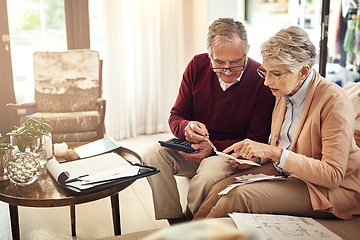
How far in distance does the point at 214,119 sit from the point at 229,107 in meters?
0.10

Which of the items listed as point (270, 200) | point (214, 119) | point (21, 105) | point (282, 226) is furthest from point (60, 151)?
point (21, 105)

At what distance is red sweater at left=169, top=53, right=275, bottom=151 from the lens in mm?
2096

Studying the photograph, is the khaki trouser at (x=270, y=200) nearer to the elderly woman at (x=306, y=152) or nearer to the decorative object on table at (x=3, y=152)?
the elderly woman at (x=306, y=152)

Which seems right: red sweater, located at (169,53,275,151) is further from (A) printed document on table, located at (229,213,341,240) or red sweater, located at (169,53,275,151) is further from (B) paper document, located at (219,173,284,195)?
→ (A) printed document on table, located at (229,213,341,240)

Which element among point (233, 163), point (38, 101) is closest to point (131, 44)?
point (38, 101)

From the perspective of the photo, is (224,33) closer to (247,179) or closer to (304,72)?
(304,72)

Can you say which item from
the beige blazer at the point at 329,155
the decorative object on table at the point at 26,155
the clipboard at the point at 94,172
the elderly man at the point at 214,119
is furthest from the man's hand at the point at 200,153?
the decorative object on table at the point at 26,155

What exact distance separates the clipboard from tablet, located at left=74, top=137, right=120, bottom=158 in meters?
0.12

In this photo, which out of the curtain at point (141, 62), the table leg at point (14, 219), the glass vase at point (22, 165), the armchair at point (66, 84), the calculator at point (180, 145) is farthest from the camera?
the curtain at point (141, 62)

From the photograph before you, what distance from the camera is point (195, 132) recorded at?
6.64 ft

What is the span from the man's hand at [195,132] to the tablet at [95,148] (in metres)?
0.45

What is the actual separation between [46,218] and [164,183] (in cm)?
82

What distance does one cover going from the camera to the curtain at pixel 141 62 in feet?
14.0

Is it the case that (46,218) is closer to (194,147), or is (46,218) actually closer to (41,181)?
(41,181)
